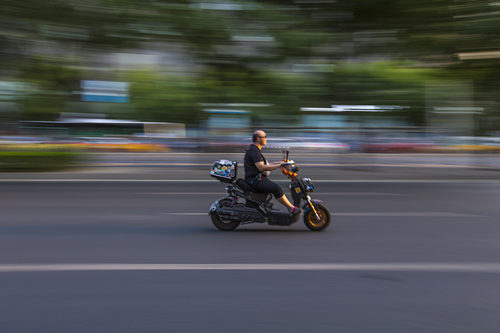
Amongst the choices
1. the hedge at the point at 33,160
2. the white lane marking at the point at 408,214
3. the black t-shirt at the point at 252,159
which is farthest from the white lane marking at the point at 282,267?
the hedge at the point at 33,160

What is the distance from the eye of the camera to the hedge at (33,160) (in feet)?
55.6

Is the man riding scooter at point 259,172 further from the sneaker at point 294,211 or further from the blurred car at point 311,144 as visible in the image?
the blurred car at point 311,144

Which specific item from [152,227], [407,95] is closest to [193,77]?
[407,95]

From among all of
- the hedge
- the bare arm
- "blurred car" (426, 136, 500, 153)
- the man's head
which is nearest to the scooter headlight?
the bare arm

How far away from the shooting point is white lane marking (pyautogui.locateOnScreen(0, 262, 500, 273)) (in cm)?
541

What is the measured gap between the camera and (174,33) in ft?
47.1

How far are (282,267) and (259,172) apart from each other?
2.16 m

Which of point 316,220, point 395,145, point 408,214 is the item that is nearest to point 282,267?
point 316,220

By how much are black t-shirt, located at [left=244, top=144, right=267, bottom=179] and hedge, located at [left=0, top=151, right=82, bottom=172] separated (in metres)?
11.6

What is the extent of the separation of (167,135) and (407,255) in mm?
13572

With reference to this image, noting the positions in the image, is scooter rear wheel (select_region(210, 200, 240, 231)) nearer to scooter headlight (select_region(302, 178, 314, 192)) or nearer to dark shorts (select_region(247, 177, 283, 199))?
dark shorts (select_region(247, 177, 283, 199))

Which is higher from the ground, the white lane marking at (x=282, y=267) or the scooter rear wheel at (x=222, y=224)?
the scooter rear wheel at (x=222, y=224)

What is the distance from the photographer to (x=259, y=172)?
7441 mm
